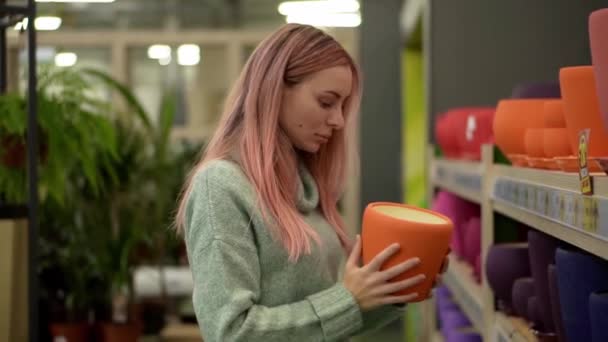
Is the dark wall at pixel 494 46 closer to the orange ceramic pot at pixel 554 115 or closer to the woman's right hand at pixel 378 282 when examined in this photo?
the orange ceramic pot at pixel 554 115

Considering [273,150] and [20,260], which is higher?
[273,150]

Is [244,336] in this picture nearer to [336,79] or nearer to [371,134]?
[336,79]

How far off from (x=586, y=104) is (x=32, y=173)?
2106mm

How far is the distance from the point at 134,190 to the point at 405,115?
10.5 ft

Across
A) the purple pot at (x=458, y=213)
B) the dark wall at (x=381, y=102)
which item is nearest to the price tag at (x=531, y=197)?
the purple pot at (x=458, y=213)

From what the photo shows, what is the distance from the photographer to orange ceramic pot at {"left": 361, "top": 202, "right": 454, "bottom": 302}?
1653 mm

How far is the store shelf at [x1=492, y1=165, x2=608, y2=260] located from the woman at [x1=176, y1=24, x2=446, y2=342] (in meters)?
0.25

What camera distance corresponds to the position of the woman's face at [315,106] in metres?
1.79

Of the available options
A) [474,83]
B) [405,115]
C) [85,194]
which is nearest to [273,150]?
[474,83]

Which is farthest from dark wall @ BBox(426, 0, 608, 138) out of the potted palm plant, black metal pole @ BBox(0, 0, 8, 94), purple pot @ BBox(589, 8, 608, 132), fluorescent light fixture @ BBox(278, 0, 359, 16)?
fluorescent light fixture @ BBox(278, 0, 359, 16)

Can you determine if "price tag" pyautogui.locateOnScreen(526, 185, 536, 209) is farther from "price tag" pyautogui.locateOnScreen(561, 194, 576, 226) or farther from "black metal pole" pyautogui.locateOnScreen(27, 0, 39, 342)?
"black metal pole" pyautogui.locateOnScreen(27, 0, 39, 342)

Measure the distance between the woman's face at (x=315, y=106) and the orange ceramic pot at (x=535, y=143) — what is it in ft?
1.38

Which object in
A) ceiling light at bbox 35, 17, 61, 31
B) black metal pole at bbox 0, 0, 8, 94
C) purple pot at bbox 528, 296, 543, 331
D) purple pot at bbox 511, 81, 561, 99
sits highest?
ceiling light at bbox 35, 17, 61, 31

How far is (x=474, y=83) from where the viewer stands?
17.1 ft
